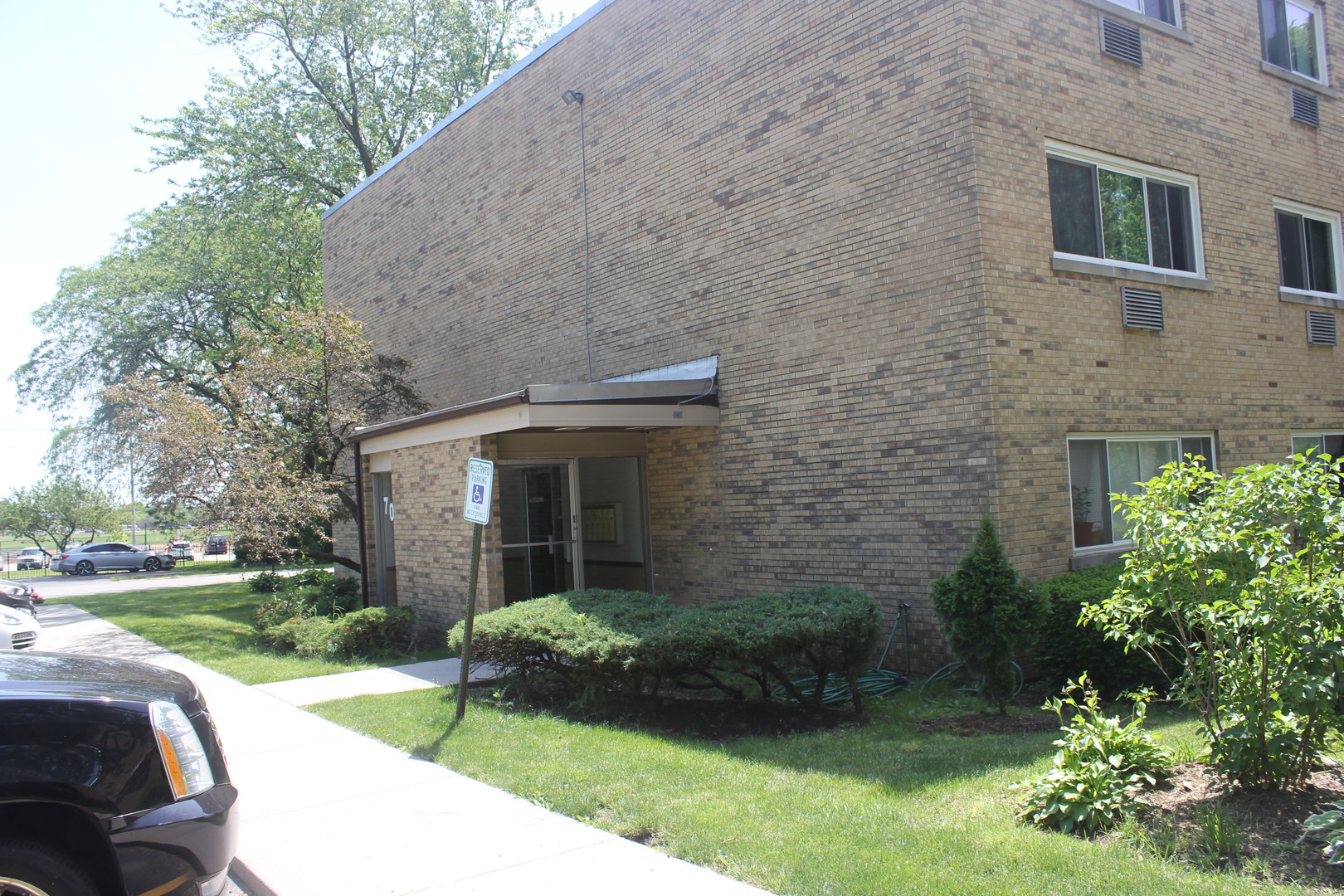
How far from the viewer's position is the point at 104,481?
3114cm

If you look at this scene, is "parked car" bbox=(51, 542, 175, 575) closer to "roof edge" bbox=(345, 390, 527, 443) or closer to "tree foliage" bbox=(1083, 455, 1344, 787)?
"roof edge" bbox=(345, 390, 527, 443)

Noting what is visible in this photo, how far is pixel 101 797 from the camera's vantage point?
11.7 ft

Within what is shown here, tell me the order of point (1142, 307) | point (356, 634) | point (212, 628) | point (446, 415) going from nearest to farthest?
point (1142, 307) → point (446, 415) → point (356, 634) → point (212, 628)

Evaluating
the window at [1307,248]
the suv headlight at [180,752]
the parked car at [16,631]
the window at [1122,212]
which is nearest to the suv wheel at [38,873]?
the suv headlight at [180,752]

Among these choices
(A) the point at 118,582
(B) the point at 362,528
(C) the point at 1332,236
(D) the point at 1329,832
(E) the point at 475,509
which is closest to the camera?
(D) the point at 1329,832

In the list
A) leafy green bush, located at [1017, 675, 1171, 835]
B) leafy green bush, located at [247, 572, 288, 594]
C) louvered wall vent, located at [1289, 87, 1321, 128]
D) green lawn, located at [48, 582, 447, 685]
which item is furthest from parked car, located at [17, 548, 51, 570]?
leafy green bush, located at [1017, 675, 1171, 835]

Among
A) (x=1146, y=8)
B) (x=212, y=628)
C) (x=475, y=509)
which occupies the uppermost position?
(x=1146, y=8)

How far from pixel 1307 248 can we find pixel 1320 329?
124cm

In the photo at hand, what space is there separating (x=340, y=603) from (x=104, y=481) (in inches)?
835

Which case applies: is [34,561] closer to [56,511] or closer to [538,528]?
[56,511]

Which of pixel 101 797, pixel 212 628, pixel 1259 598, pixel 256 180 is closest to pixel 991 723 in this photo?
pixel 1259 598

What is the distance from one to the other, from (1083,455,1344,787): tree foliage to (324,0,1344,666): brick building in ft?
12.2

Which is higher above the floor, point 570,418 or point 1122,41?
point 1122,41

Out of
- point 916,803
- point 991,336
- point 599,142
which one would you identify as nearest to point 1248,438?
point 991,336
